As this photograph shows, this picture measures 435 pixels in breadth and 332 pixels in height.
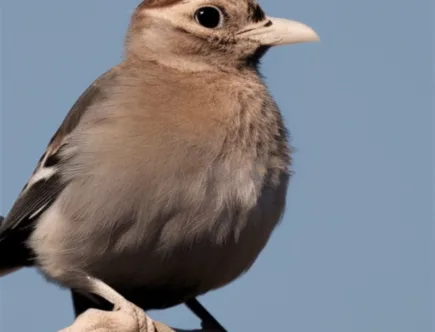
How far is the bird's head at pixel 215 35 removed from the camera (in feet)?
25.3

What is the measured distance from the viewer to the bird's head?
7.70 metres

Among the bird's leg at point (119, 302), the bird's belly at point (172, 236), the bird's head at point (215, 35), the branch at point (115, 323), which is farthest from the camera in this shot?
the bird's head at point (215, 35)

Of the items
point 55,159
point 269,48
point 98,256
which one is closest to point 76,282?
point 98,256

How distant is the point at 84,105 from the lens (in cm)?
768

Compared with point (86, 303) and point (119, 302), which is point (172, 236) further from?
point (86, 303)

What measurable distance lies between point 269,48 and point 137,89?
109 centimetres

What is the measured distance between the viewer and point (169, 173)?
6781 mm

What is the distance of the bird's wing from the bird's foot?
0.91m

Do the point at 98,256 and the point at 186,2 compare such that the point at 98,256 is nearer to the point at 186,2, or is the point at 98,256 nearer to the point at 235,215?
the point at 235,215

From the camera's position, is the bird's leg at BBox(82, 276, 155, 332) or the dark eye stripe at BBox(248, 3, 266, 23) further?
the dark eye stripe at BBox(248, 3, 266, 23)

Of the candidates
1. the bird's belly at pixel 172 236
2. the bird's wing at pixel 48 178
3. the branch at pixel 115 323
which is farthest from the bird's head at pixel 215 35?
the branch at pixel 115 323

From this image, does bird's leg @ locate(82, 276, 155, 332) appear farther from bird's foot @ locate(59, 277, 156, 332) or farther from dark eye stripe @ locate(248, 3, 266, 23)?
dark eye stripe @ locate(248, 3, 266, 23)

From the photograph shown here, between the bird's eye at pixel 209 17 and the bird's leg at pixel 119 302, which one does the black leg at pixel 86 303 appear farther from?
the bird's eye at pixel 209 17

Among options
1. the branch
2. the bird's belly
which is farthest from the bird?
the branch
